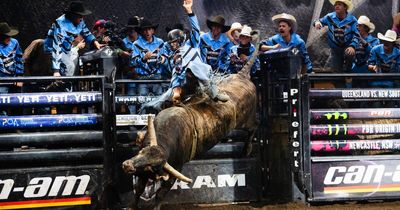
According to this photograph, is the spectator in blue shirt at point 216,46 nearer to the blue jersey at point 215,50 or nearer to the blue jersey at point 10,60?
the blue jersey at point 215,50

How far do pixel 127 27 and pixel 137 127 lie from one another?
2.51 m

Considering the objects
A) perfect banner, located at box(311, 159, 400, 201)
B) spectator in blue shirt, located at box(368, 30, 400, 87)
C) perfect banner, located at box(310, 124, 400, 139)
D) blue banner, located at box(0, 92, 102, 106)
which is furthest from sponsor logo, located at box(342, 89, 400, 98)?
blue banner, located at box(0, 92, 102, 106)

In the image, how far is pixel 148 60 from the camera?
7.52 m

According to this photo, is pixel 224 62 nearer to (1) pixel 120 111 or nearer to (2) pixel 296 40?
(2) pixel 296 40

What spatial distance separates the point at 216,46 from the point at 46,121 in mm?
2912

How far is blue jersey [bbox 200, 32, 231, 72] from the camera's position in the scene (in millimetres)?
7426

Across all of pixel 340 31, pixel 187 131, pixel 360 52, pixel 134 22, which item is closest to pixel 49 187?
pixel 187 131

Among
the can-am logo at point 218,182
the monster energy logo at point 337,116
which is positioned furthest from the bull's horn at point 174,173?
the monster energy logo at point 337,116

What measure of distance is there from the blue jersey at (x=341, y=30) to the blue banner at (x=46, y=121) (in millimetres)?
3693

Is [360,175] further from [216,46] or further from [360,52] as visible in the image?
[216,46]

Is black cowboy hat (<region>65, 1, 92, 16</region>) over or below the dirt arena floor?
over

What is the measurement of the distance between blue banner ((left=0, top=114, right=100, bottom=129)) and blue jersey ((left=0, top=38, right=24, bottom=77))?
2019 millimetres

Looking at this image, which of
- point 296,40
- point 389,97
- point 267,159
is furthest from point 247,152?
point 296,40

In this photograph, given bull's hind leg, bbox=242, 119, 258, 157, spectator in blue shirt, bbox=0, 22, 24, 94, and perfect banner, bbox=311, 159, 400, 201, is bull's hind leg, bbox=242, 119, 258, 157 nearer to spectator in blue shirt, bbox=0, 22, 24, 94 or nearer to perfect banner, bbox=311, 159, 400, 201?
perfect banner, bbox=311, 159, 400, 201
